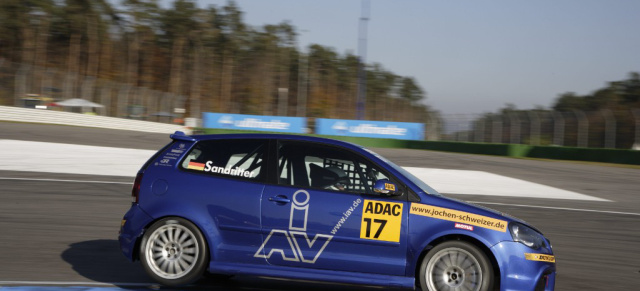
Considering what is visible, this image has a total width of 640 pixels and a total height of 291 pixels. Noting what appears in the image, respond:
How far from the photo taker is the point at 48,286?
549cm

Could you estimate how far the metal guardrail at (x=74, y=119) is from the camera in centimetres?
3500

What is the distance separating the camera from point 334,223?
17.5ft

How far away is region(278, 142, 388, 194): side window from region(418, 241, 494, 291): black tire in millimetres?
733

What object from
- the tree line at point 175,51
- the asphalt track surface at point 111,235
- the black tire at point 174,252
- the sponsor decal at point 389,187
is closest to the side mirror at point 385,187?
the sponsor decal at point 389,187

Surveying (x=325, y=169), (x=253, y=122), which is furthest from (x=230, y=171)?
(x=253, y=122)

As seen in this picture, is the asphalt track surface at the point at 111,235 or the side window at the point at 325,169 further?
the asphalt track surface at the point at 111,235

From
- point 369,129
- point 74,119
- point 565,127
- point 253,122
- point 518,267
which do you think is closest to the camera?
point 518,267

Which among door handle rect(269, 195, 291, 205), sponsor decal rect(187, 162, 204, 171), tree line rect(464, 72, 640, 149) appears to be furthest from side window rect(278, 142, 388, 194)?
tree line rect(464, 72, 640, 149)

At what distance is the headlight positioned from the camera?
5.34m

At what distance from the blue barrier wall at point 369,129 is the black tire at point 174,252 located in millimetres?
35699

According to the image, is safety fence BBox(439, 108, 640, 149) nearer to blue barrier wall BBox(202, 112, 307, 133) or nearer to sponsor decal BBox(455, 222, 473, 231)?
blue barrier wall BBox(202, 112, 307, 133)

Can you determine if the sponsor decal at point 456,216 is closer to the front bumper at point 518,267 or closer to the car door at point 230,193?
the front bumper at point 518,267

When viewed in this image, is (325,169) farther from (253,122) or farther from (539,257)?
(253,122)

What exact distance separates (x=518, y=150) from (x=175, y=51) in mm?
62648
